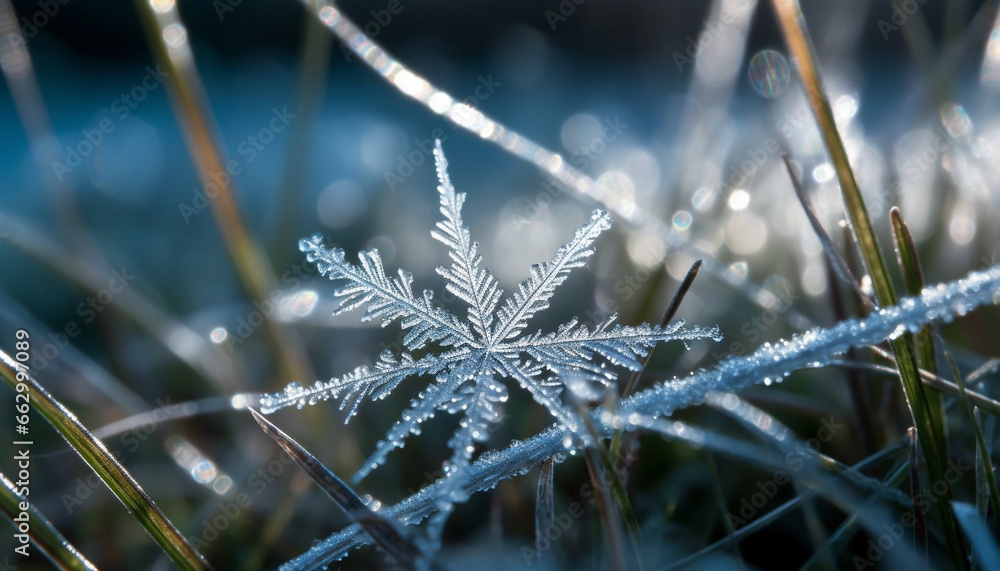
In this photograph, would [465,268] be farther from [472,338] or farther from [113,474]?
[113,474]

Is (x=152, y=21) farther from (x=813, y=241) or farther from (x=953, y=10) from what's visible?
(x=953, y=10)

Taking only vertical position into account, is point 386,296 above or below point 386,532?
above

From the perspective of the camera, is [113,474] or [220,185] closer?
[113,474]

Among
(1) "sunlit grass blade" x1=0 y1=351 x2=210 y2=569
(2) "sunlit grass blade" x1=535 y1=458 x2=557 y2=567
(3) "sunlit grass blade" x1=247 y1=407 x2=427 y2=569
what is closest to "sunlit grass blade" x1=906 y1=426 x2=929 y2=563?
(2) "sunlit grass blade" x1=535 y1=458 x2=557 y2=567

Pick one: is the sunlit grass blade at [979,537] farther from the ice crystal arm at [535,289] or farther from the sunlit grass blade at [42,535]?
the sunlit grass blade at [42,535]

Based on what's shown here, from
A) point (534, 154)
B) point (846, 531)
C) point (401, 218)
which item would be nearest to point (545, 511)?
point (846, 531)

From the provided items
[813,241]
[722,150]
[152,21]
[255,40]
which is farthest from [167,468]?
[255,40]

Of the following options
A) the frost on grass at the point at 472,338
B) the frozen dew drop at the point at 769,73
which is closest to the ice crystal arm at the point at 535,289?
the frost on grass at the point at 472,338
